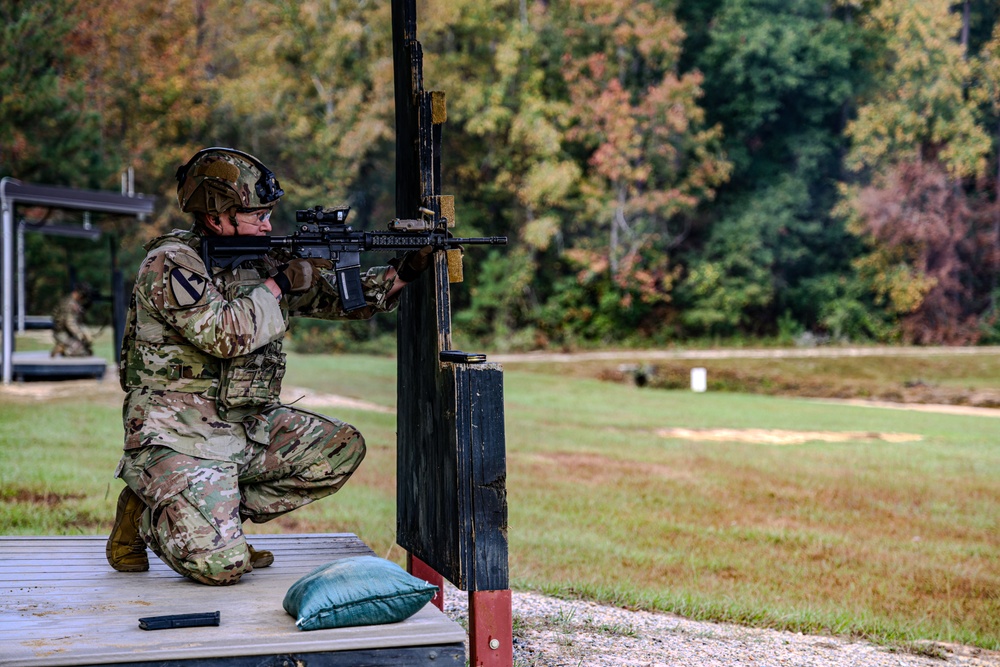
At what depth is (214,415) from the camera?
11.1ft

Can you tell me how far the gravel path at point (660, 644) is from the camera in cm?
387

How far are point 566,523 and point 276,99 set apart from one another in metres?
20.9

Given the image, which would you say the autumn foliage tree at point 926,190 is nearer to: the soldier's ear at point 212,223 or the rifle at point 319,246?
the rifle at point 319,246

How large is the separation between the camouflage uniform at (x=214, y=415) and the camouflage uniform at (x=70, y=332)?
489 inches

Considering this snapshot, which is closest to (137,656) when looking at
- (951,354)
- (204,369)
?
(204,369)

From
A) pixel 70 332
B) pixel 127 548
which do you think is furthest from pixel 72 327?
pixel 127 548

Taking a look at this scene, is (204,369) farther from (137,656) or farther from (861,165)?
(861,165)

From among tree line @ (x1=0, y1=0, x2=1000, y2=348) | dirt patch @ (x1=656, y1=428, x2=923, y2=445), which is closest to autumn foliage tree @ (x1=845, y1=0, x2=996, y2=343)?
tree line @ (x1=0, y1=0, x2=1000, y2=348)

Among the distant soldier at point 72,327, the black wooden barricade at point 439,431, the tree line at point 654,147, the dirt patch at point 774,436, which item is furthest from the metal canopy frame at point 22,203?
the tree line at point 654,147

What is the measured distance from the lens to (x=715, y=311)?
25.5 m

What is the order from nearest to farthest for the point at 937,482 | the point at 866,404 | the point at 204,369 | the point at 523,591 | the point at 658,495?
the point at 204,369, the point at 523,591, the point at 658,495, the point at 937,482, the point at 866,404

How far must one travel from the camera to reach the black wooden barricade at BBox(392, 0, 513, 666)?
2889 millimetres

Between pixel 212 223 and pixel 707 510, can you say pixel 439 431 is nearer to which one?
pixel 212 223

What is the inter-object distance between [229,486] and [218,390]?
0.31 metres
